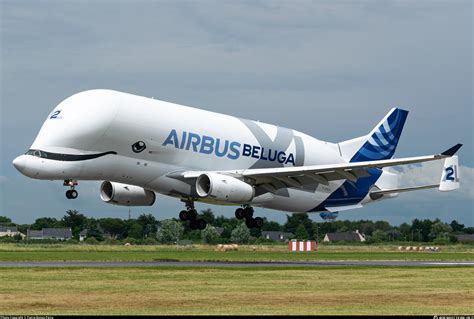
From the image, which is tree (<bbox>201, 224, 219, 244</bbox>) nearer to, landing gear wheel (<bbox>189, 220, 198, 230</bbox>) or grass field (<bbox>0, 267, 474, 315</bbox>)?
landing gear wheel (<bbox>189, 220, 198, 230</bbox>)

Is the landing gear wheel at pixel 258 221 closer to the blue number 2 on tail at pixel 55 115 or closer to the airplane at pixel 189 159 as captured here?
the airplane at pixel 189 159

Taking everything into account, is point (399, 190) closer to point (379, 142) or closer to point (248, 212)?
point (379, 142)

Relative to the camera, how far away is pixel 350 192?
208 feet

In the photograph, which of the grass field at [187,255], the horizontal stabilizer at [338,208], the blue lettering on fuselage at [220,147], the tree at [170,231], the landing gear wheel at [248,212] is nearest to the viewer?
the blue lettering on fuselage at [220,147]

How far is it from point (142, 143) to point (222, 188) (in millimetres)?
4958

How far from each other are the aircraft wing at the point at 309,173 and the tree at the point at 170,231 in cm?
4374

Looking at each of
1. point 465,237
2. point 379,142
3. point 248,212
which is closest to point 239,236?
point 379,142

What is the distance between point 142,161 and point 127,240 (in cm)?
4554

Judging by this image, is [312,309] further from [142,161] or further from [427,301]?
[142,161]

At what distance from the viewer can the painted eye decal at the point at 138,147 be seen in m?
51.0

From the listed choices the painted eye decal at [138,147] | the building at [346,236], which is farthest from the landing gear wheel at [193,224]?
the building at [346,236]

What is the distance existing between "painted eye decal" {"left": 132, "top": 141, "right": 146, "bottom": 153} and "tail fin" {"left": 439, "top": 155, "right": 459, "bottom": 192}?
66.2 ft

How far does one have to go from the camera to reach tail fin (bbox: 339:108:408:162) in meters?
64.6

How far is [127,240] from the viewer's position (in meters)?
96.1
